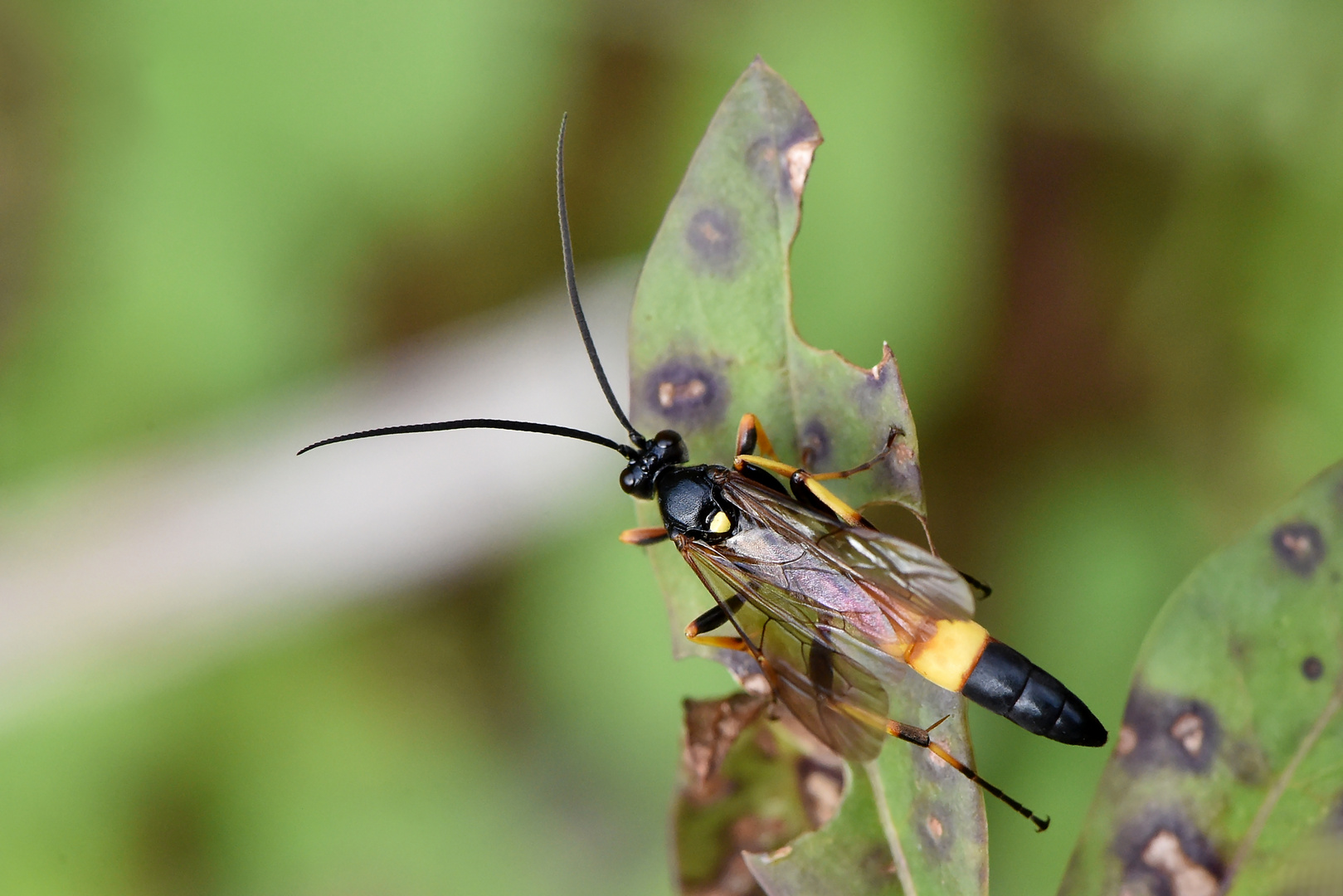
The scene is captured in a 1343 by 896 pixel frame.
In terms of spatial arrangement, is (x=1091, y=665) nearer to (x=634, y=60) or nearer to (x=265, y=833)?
(x=634, y=60)

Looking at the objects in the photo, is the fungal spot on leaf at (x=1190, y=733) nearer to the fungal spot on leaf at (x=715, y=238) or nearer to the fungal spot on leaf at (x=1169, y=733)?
the fungal spot on leaf at (x=1169, y=733)

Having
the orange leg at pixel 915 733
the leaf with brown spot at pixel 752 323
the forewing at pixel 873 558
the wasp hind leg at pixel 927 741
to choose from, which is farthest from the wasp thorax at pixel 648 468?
the wasp hind leg at pixel 927 741

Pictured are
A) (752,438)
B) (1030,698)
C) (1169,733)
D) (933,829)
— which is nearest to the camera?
(933,829)

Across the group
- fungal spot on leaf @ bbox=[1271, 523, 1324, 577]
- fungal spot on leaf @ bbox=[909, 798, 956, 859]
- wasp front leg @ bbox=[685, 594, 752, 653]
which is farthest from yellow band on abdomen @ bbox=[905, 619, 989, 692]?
fungal spot on leaf @ bbox=[1271, 523, 1324, 577]

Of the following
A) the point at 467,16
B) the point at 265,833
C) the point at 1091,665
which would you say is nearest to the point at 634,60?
the point at 467,16

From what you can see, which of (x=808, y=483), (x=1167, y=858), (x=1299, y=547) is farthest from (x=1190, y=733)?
(x=808, y=483)

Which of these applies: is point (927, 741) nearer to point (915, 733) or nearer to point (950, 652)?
point (915, 733)
